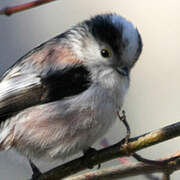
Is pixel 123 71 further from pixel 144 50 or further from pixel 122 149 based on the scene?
pixel 144 50

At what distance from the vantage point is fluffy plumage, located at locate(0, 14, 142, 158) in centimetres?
344

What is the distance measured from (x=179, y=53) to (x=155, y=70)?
0.25 metres

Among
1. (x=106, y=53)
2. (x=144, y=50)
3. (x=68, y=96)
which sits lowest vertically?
(x=144, y=50)

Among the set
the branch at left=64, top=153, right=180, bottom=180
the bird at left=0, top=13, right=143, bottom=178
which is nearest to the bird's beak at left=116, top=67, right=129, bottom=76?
the bird at left=0, top=13, right=143, bottom=178

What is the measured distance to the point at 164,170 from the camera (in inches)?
119

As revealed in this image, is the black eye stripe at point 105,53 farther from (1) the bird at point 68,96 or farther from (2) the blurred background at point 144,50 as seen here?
(2) the blurred background at point 144,50

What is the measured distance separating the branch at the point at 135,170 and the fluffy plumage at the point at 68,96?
12.6 inches

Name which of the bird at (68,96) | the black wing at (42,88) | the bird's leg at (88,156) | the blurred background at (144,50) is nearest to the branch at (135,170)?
the bird's leg at (88,156)

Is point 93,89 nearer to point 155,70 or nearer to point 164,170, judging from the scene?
point 164,170

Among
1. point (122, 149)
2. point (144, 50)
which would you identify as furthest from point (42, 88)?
point (144, 50)

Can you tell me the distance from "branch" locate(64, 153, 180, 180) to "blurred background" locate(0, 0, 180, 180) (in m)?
1.21

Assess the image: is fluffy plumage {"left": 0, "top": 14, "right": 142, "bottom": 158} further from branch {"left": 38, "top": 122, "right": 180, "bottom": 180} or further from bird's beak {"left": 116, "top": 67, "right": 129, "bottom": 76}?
branch {"left": 38, "top": 122, "right": 180, "bottom": 180}

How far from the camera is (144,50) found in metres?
4.91

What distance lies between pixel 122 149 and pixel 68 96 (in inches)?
24.2
